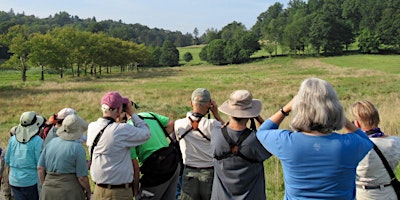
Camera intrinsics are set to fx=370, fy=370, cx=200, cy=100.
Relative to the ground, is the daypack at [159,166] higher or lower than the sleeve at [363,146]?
lower

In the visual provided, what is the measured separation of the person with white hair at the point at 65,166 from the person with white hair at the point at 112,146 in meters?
0.19

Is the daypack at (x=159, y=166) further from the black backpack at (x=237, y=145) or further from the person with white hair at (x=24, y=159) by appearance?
the person with white hair at (x=24, y=159)

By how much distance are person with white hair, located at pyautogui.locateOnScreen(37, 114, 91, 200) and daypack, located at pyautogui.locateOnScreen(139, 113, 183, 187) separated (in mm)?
746

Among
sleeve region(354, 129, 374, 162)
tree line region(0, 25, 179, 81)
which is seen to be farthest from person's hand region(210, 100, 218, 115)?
tree line region(0, 25, 179, 81)

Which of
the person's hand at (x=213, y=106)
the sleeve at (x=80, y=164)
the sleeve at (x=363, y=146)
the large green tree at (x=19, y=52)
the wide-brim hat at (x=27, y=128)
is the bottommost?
the sleeve at (x=80, y=164)

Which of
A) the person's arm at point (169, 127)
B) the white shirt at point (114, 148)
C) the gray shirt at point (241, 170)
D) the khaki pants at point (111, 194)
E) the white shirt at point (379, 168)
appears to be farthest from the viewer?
the person's arm at point (169, 127)

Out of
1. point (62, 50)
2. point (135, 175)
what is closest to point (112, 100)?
point (135, 175)

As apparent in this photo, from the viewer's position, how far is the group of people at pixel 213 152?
2887mm

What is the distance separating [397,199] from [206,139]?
229 cm

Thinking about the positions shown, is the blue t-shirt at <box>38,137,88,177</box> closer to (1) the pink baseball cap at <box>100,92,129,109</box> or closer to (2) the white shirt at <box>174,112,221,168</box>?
(1) the pink baseball cap at <box>100,92,129,109</box>

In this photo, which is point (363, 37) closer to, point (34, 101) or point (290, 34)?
point (290, 34)

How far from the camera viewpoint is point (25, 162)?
5.24m

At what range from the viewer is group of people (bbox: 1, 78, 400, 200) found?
2.89 m

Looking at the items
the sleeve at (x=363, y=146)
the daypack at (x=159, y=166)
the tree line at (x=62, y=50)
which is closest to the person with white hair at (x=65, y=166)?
the daypack at (x=159, y=166)
